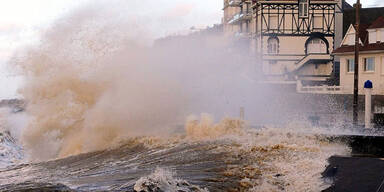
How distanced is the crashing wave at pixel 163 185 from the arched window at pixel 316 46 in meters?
38.2

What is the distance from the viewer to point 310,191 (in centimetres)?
967

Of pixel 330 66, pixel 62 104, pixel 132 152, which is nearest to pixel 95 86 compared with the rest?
pixel 62 104

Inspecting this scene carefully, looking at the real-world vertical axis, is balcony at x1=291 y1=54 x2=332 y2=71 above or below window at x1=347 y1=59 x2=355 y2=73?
above

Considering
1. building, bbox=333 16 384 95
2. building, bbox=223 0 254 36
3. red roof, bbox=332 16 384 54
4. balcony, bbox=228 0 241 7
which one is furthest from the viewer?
balcony, bbox=228 0 241 7

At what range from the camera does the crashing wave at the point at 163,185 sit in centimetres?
933

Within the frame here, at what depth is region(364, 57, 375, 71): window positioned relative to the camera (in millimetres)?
29484

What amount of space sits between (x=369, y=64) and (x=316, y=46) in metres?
16.5

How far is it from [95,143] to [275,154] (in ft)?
23.7

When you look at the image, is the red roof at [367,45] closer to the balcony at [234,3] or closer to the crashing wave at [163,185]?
the crashing wave at [163,185]

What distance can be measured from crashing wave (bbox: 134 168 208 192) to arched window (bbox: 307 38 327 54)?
3816 centimetres

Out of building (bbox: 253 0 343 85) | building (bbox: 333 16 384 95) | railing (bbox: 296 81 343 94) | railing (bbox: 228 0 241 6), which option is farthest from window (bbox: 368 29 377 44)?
railing (bbox: 228 0 241 6)

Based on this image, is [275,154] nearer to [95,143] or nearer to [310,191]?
[310,191]

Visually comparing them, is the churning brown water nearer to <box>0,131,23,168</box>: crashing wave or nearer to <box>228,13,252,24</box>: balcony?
<box>0,131,23,168</box>: crashing wave

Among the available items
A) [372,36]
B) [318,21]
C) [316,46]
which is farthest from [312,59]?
[372,36]
